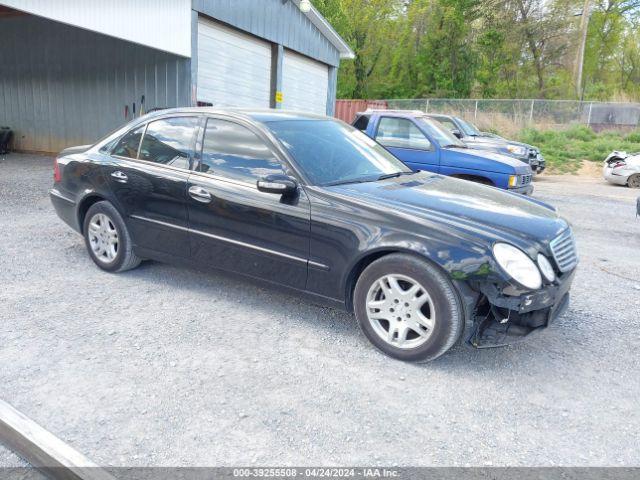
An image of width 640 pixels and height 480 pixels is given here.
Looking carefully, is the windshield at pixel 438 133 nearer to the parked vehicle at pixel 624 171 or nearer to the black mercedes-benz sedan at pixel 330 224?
the black mercedes-benz sedan at pixel 330 224

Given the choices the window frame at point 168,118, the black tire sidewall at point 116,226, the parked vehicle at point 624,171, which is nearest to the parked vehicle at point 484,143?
the parked vehicle at point 624,171

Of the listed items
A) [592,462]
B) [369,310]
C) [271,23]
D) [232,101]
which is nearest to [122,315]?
[369,310]

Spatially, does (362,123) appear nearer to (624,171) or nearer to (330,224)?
(330,224)

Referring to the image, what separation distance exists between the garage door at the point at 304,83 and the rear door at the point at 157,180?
13052 millimetres

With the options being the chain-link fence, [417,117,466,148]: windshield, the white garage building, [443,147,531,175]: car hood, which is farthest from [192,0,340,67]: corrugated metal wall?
the chain-link fence

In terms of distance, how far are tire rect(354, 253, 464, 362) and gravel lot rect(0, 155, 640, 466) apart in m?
0.14

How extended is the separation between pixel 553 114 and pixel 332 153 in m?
22.3

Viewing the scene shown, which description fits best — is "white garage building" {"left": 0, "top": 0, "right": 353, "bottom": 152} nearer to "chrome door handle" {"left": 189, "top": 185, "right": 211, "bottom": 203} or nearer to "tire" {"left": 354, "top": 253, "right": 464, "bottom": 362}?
"chrome door handle" {"left": 189, "top": 185, "right": 211, "bottom": 203}

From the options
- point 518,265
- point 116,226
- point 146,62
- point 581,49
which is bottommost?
point 116,226

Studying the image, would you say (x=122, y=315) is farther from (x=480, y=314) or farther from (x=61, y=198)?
(x=480, y=314)

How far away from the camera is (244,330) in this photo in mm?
3787

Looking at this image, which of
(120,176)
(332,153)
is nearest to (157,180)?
(120,176)

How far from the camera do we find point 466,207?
3.58 metres

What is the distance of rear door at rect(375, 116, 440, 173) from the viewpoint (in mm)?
8719
